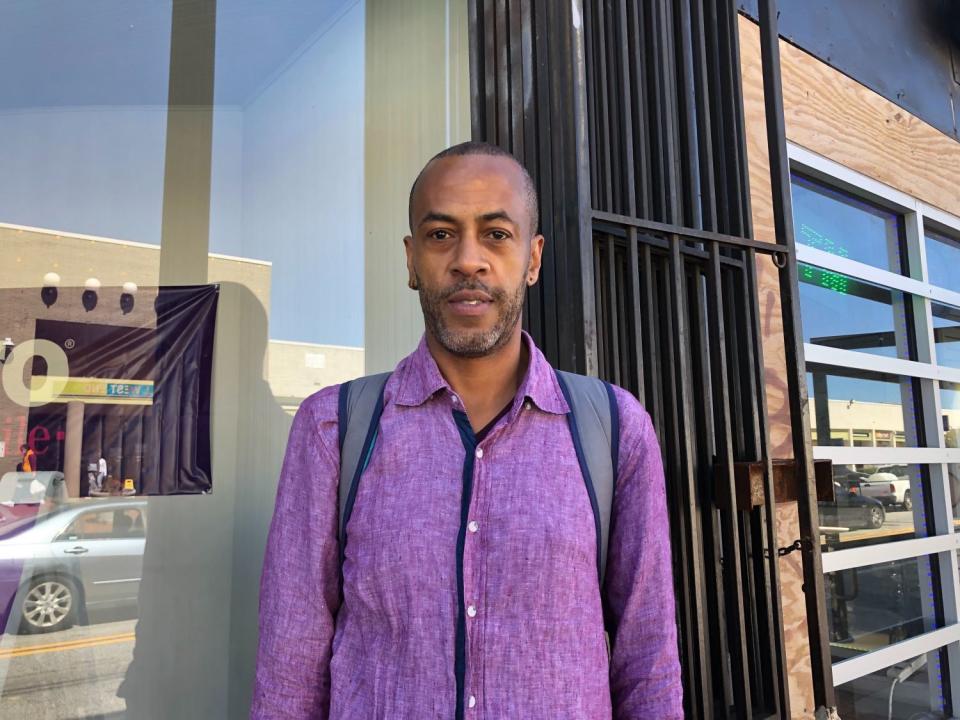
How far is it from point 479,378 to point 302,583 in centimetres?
48

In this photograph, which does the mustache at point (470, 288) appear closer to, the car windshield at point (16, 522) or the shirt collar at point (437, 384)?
the shirt collar at point (437, 384)

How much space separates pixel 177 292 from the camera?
8.12 feet

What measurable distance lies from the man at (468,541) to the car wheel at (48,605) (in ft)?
4.30

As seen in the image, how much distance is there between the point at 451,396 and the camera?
1.30 metres

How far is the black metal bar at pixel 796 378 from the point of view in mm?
2275

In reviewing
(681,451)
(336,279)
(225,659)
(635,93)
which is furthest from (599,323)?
(225,659)

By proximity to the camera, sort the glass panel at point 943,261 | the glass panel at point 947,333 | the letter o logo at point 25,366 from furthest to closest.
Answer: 1. the glass panel at point 947,333
2. the glass panel at point 943,261
3. the letter o logo at point 25,366

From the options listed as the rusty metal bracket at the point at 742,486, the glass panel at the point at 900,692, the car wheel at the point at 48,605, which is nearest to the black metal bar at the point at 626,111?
the rusty metal bracket at the point at 742,486

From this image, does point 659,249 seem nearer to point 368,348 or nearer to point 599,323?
point 599,323

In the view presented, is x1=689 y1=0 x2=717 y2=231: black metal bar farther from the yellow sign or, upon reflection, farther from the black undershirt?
the yellow sign

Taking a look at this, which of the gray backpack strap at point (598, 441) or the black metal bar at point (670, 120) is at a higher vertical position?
the black metal bar at point (670, 120)

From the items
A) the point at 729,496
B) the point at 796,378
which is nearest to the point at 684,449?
the point at 729,496

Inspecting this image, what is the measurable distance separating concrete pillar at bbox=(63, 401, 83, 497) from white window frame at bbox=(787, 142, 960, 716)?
3333 mm

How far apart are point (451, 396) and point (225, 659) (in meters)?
1.63
